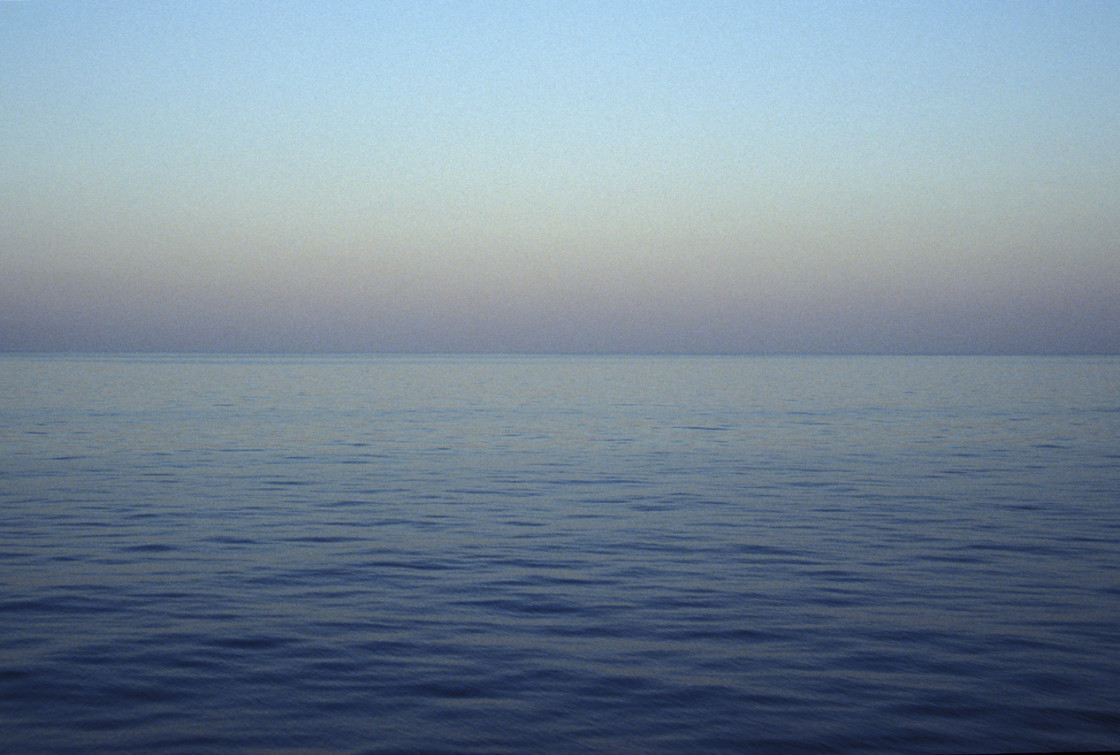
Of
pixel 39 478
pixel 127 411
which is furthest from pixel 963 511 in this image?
pixel 127 411

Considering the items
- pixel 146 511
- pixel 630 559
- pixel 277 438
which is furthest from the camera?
pixel 277 438

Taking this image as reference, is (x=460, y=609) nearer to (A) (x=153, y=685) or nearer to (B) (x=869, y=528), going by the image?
(A) (x=153, y=685)

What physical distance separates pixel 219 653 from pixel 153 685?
1.04 metres

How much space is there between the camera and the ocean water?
27.7 ft

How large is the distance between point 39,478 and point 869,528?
19.3 meters

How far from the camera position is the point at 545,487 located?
24.1m

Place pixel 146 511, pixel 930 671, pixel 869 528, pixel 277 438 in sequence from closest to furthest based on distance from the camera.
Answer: pixel 930 671
pixel 869 528
pixel 146 511
pixel 277 438

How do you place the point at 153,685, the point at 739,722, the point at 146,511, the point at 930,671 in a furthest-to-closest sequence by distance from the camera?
the point at 146,511 → the point at 930,671 → the point at 153,685 → the point at 739,722

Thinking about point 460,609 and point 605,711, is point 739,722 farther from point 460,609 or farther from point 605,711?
point 460,609

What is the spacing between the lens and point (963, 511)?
20344 mm

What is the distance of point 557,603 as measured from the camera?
1257cm

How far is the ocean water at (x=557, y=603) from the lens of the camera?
332 inches

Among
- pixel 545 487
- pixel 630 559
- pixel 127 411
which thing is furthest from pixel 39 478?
pixel 127 411

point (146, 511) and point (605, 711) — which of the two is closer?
point (605, 711)
